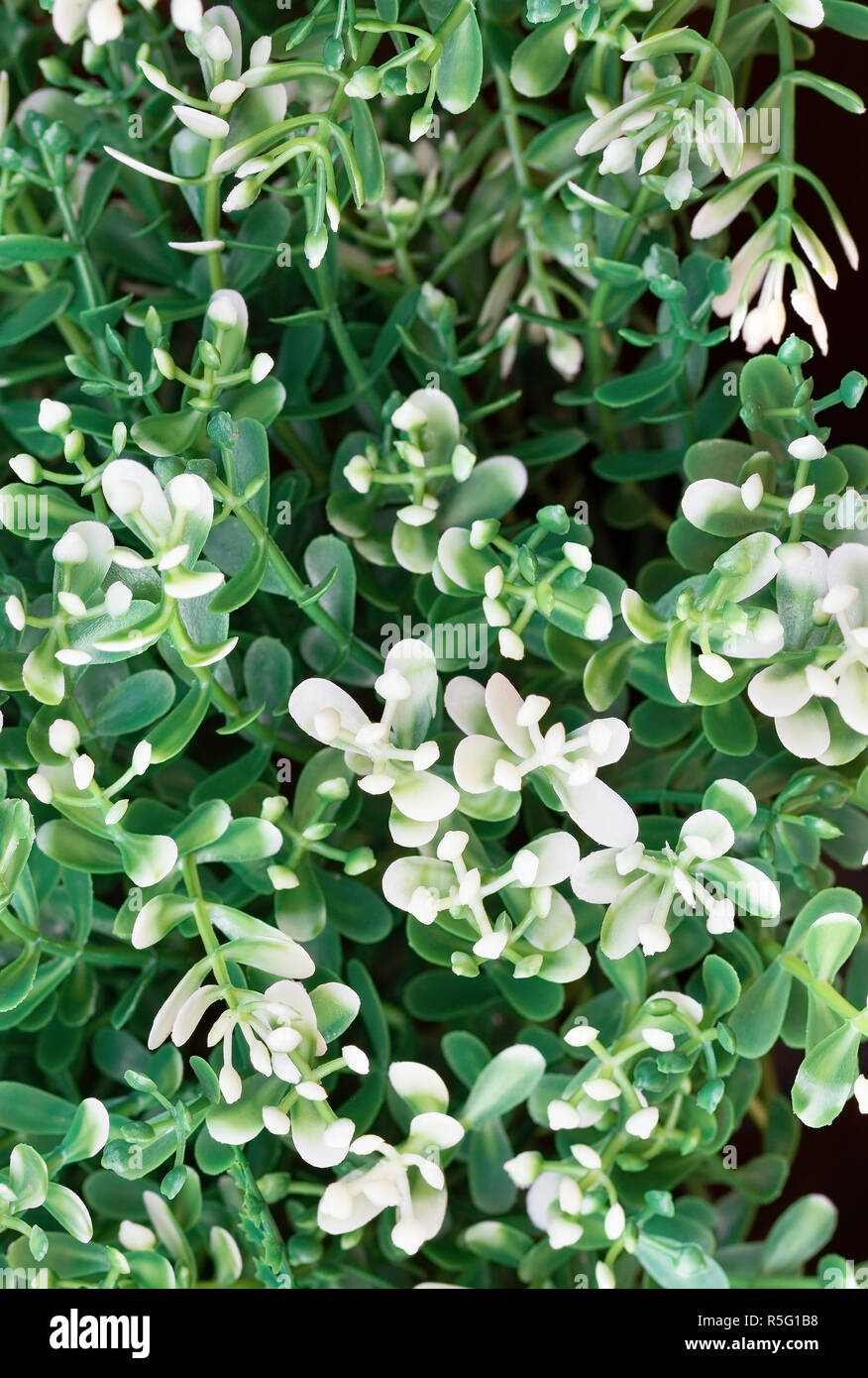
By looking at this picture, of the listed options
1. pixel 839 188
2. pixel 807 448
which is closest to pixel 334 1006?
pixel 807 448

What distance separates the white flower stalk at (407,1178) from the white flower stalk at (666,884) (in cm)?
8

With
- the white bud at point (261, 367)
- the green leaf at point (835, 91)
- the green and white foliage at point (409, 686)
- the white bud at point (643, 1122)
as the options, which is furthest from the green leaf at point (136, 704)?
the green leaf at point (835, 91)

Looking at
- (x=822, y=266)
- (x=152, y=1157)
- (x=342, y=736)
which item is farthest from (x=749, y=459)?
(x=152, y=1157)

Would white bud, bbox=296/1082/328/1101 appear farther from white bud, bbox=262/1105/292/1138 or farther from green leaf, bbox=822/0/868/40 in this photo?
green leaf, bbox=822/0/868/40

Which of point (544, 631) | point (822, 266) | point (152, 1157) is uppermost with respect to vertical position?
point (822, 266)

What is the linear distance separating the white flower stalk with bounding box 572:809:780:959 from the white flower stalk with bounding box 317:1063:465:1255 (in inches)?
3.3

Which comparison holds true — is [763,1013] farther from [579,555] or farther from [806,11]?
[806,11]

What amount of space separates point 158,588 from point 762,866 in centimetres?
22

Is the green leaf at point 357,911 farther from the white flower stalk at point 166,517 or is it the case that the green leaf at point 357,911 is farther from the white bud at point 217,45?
the white bud at point 217,45

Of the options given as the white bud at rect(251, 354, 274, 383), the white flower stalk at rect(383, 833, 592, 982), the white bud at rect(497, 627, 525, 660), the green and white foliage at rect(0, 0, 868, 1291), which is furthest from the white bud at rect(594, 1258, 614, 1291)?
the white bud at rect(251, 354, 274, 383)

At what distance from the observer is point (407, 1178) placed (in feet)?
1.35

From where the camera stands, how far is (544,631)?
42 centimetres

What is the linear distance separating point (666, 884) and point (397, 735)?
98 mm
